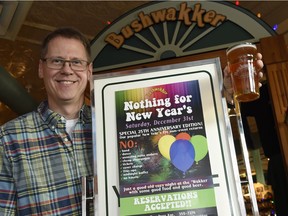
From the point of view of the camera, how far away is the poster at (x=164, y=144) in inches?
39.5

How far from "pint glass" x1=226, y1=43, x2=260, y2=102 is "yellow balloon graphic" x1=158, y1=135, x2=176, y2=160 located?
257mm

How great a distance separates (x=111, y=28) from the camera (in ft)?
10.7

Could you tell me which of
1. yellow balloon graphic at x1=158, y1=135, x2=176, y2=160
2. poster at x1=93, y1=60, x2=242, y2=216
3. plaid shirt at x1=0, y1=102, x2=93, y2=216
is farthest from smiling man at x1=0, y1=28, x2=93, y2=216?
yellow balloon graphic at x1=158, y1=135, x2=176, y2=160

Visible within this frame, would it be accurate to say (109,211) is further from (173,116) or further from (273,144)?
(273,144)

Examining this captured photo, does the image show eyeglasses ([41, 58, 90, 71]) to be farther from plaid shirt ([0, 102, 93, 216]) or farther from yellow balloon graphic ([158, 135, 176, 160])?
yellow balloon graphic ([158, 135, 176, 160])

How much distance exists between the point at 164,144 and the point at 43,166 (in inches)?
18.0

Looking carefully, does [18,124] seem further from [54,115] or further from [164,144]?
[164,144]

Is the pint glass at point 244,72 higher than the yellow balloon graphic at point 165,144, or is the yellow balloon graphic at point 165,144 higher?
the pint glass at point 244,72

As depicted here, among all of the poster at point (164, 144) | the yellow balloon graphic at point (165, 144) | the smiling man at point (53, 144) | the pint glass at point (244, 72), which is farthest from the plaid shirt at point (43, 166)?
the pint glass at point (244, 72)

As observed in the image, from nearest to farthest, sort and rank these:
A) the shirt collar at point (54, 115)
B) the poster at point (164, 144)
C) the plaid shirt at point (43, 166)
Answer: the poster at point (164, 144) < the plaid shirt at point (43, 166) < the shirt collar at point (54, 115)

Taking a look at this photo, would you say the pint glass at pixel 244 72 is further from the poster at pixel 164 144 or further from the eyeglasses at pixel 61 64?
the eyeglasses at pixel 61 64

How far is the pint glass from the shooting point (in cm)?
109

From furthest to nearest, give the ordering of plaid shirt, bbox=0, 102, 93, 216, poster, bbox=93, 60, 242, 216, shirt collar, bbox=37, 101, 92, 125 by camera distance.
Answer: shirt collar, bbox=37, 101, 92, 125 < plaid shirt, bbox=0, 102, 93, 216 < poster, bbox=93, 60, 242, 216

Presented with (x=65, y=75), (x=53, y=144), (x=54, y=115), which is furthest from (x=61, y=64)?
(x=53, y=144)
